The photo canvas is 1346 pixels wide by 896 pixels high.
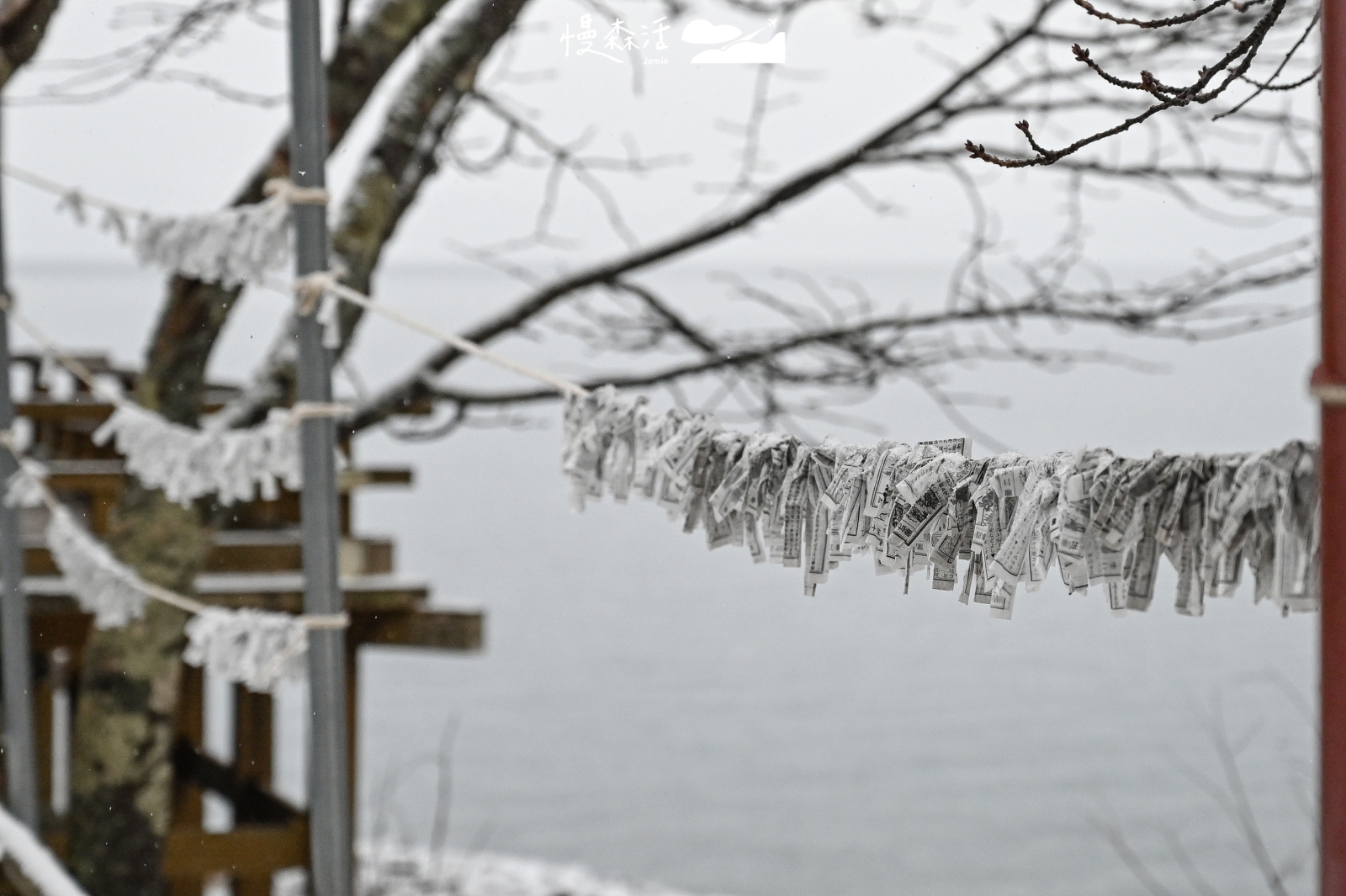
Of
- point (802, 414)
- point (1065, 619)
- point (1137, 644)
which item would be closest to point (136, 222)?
point (802, 414)

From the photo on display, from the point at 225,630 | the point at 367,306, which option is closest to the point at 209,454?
the point at 225,630

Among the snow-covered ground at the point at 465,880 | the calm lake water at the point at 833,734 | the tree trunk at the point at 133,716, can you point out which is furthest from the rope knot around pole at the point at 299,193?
the calm lake water at the point at 833,734

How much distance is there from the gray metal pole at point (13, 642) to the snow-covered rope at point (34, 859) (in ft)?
0.11

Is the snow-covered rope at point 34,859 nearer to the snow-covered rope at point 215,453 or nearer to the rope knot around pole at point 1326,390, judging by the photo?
the snow-covered rope at point 215,453

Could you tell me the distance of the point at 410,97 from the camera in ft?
6.37

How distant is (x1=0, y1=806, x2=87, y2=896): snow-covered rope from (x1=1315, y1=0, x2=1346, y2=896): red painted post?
3.51 feet

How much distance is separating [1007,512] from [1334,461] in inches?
5.6

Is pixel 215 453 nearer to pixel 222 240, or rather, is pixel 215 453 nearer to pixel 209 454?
pixel 209 454

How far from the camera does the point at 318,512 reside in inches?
39.8

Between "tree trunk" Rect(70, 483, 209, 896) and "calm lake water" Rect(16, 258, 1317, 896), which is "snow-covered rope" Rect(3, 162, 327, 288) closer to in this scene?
"tree trunk" Rect(70, 483, 209, 896)

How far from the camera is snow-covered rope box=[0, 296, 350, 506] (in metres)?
1.06

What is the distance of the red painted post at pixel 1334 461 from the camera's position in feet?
1.19

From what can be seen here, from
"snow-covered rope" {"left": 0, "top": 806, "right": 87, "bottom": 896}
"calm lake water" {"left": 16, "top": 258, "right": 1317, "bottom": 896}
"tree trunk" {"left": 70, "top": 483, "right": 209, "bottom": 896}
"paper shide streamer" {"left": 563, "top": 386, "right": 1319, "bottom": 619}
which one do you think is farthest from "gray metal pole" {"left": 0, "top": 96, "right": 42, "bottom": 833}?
"calm lake water" {"left": 16, "top": 258, "right": 1317, "bottom": 896}

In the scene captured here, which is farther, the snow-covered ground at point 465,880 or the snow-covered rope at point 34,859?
the snow-covered ground at point 465,880
